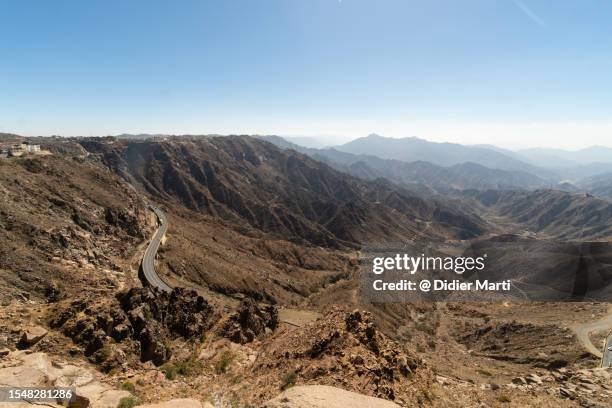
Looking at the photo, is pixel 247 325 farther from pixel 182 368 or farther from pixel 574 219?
pixel 574 219

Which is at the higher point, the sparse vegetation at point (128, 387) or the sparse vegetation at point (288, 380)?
the sparse vegetation at point (288, 380)

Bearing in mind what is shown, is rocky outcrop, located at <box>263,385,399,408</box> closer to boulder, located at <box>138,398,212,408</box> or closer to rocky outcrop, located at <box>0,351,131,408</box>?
boulder, located at <box>138,398,212,408</box>

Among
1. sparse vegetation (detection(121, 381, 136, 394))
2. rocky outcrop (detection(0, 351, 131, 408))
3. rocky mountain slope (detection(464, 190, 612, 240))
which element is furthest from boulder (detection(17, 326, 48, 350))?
rocky mountain slope (detection(464, 190, 612, 240))

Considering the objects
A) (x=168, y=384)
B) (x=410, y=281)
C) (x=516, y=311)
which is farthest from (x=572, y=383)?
(x=410, y=281)

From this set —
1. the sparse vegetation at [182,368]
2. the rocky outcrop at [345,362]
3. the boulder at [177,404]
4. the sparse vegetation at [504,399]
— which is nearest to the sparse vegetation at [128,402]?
the boulder at [177,404]

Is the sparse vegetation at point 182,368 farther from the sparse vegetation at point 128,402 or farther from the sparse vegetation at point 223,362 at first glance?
the sparse vegetation at point 128,402

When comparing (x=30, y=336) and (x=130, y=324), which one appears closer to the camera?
(x=30, y=336)

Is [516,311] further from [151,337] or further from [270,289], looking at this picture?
[151,337]

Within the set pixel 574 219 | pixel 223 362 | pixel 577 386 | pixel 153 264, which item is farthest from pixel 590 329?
pixel 574 219
